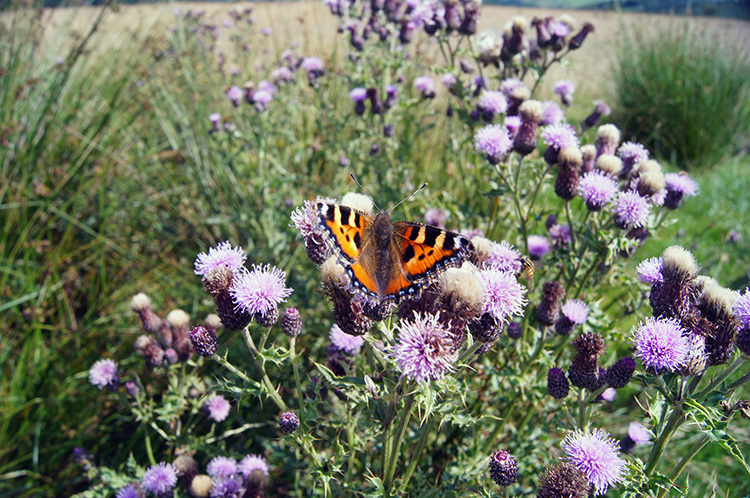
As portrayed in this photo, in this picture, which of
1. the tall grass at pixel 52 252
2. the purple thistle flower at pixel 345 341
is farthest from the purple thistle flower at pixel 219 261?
the tall grass at pixel 52 252

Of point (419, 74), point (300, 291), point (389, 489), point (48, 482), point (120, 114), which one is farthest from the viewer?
point (419, 74)

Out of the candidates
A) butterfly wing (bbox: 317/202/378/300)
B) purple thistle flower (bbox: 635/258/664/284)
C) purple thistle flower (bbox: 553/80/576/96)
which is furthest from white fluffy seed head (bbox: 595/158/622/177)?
purple thistle flower (bbox: 553/80/576/96)

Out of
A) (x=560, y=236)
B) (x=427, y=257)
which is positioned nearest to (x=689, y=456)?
(x=427, y=257)

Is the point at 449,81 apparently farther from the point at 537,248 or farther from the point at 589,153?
the point at 537,248

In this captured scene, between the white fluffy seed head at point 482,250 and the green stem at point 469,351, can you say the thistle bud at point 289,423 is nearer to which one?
Result: the green stem at point 469,351

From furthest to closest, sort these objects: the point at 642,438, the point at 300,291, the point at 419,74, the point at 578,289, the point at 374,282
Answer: the point at 419,74, the point at 300,291, the point at 578,289, the point at 642,438, the point at 374,282

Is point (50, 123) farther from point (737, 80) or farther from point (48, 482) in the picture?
point (737, 80)

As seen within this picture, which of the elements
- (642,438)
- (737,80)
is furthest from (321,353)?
(737,80)
